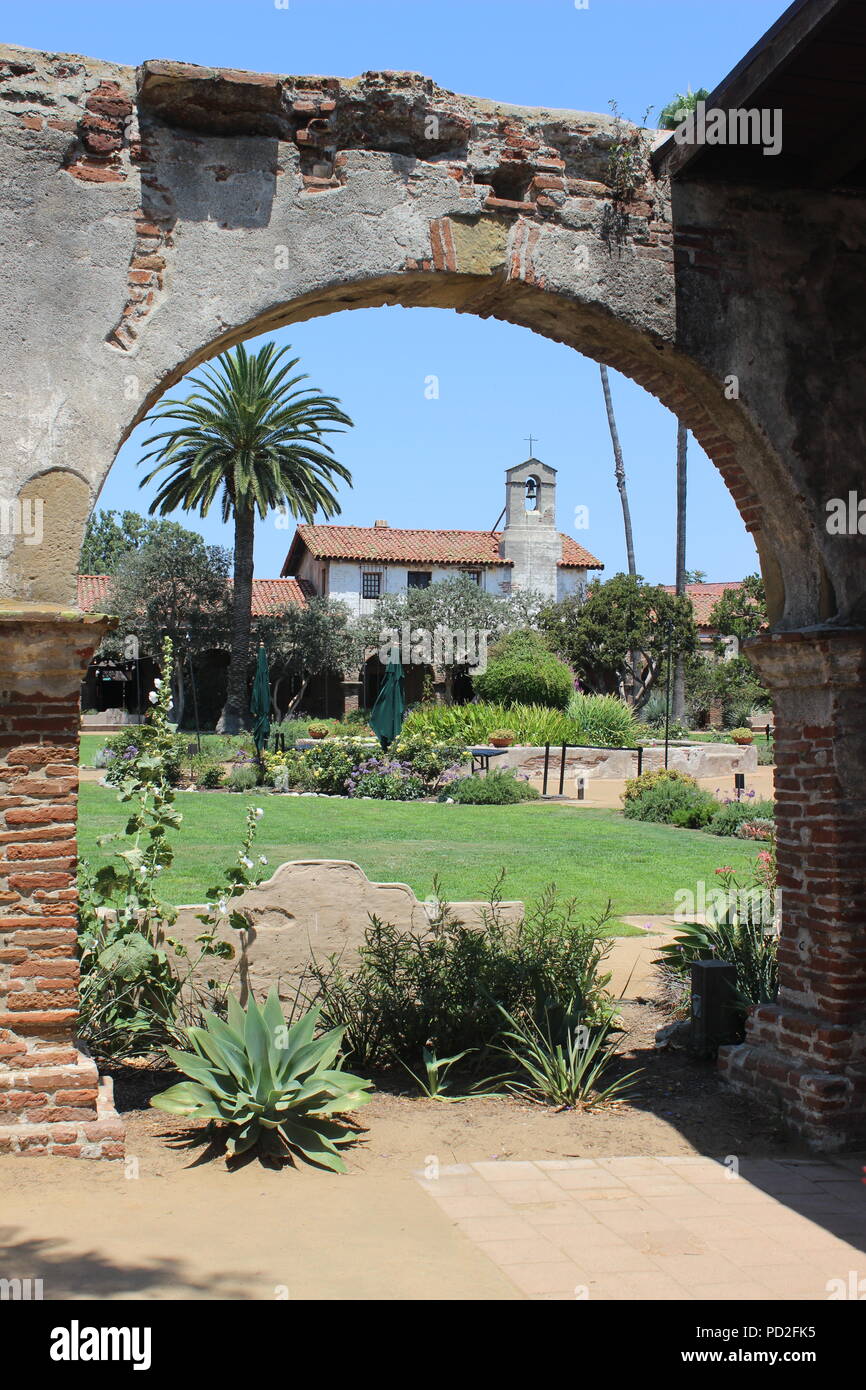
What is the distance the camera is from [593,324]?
6.14 m

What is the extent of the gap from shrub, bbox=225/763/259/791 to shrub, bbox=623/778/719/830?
6.45 metres

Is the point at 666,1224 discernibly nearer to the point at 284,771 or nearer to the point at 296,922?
the point at 296,922

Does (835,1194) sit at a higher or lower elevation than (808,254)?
lower

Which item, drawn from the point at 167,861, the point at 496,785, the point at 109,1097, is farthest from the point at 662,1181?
the point at 496,785

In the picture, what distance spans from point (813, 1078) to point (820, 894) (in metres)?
0.90

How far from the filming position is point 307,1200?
4742 mm

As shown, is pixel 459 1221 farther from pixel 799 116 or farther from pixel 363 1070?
pixel 799 116

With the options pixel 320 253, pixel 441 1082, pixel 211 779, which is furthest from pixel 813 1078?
pixel 211 779

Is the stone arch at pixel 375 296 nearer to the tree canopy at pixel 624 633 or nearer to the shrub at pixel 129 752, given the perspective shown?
the shrub at pixel 129 752

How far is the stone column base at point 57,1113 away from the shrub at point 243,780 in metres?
15.4

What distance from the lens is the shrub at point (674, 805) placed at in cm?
1691

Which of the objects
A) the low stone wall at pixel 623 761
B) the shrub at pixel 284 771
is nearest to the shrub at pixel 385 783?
the shrub at pixel 284 771

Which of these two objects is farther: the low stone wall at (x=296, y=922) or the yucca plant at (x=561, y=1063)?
the low stone wall at (x=296, y=922)

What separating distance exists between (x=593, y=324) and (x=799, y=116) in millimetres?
1345
